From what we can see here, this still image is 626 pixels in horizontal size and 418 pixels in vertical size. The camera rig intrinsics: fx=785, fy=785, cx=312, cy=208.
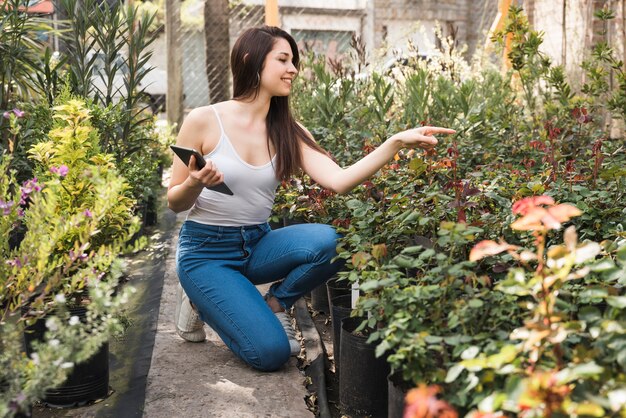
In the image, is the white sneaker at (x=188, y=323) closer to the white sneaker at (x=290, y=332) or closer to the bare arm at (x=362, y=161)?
the white sneaker at (x=290, y=332)

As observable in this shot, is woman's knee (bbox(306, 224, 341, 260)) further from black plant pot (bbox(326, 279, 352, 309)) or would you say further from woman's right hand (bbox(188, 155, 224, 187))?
woman's right hand (bbox(188, 155, 224, 187))

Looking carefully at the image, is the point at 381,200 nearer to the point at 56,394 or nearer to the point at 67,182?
the point at 67,182

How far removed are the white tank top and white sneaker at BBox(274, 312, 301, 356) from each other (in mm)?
413

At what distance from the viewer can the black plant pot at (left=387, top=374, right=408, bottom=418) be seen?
6.77ft

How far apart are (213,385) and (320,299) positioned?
3.77ft

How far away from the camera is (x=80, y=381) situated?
253 centimetres

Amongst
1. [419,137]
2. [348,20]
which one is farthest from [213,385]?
[348,20]

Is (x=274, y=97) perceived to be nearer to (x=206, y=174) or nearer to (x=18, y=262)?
(x=206, y=174)

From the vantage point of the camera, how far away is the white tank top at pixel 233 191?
120 inches

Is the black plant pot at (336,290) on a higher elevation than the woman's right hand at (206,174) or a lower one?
lower

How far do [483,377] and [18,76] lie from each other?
393 centimetres

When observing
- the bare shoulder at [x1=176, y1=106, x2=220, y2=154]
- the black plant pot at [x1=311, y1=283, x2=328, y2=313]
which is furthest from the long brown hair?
the black plant pot at [x1=311, y1=283, x2=328, y2=313]

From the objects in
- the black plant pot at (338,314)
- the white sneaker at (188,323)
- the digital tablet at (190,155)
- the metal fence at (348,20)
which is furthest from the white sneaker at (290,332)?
the metal fence at (348,20)

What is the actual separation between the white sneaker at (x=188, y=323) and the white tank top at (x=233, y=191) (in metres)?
0.35
